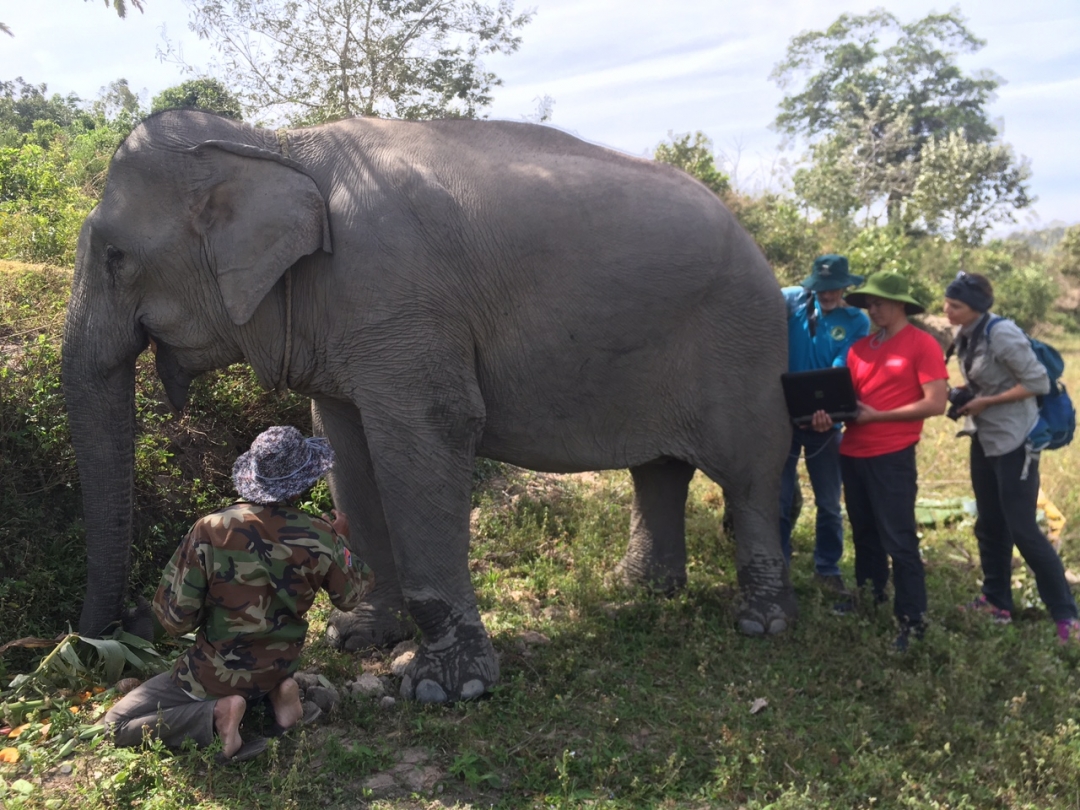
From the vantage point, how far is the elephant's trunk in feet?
12.7

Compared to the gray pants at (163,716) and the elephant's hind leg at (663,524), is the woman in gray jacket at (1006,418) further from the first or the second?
the gray pants at (163,716)

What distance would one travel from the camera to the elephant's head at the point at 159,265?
3721 mm

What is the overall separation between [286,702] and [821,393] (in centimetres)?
293

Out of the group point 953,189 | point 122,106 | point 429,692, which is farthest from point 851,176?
point 429,692

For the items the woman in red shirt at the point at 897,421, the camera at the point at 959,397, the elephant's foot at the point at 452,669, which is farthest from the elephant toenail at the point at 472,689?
the camera at the point at 959,397

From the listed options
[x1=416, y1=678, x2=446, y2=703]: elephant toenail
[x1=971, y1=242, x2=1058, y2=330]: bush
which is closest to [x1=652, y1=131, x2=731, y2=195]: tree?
[x1=971, y1=242, x2=1058, y2=330]: bush

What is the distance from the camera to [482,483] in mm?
6793

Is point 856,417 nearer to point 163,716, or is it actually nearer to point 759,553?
point 759,553

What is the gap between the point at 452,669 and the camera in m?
3.95

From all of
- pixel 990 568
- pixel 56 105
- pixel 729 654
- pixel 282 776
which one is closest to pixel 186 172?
pixel 282 776

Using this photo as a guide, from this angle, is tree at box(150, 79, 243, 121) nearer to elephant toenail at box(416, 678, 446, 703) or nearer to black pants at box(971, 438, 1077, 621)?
elephant toenail at box(416, 678, 446, 703)

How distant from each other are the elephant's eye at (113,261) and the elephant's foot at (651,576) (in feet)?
10.5

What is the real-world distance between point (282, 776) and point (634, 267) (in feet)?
8.56

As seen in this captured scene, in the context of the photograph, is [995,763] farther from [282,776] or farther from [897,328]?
[282,776]
